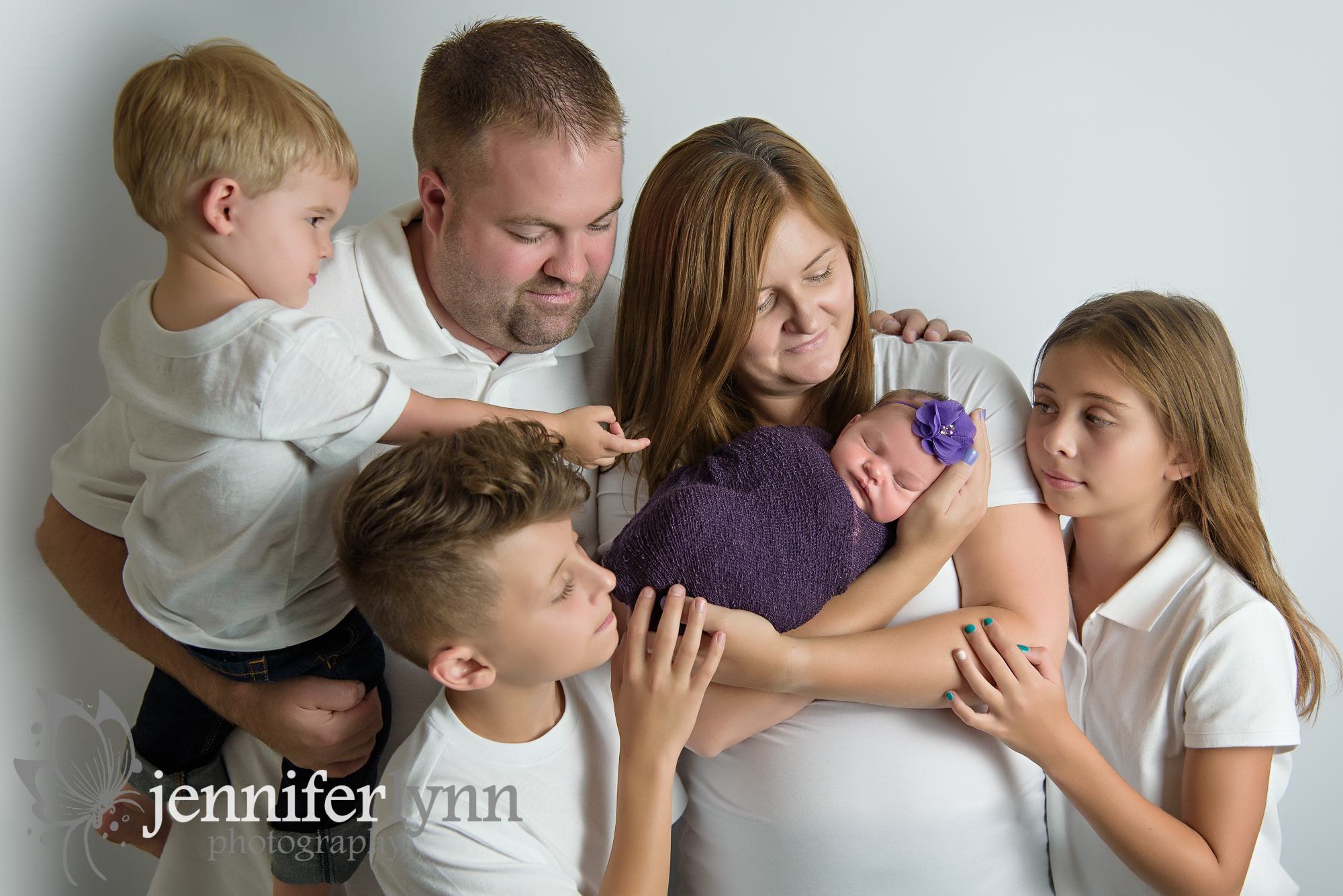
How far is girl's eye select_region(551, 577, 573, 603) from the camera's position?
1499mm

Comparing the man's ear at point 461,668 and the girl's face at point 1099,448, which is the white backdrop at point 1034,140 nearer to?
the girl's face at point 1099,448

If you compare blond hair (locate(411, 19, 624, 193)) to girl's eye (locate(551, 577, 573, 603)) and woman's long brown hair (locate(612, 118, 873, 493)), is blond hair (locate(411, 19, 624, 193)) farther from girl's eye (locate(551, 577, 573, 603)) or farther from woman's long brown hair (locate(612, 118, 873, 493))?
girl's eye (locate(551, 577, 573, 603))

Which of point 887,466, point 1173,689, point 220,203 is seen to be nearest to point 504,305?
point 220,203

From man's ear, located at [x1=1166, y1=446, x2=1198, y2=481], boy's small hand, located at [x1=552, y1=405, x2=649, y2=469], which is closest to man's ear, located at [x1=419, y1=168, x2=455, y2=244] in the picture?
boy's small hand, located at [x1=552, y1=405, x2=649, y2=469]

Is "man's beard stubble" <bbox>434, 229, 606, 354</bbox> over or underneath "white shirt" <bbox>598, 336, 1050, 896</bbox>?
over

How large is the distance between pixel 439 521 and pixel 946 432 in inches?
38.4

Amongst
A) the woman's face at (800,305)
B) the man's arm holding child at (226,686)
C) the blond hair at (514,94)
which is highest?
the blond hair at (514,94)

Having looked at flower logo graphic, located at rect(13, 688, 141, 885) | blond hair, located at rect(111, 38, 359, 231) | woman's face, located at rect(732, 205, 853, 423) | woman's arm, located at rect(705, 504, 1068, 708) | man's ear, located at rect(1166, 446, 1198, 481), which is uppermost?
blond hair, located at rect(111, 38, 359, 231)

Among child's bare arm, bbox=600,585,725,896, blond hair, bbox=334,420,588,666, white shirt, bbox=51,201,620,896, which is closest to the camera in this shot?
blond hair, bbox=334,420,588,666

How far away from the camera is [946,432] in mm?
1746

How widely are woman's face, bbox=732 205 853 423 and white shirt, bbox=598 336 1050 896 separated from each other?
0.44 m

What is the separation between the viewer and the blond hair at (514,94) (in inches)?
71.9

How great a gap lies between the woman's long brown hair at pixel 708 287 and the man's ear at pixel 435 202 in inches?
16.5

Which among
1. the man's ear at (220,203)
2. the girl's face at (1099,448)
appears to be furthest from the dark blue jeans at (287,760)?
the girl's face at (1099,448)
